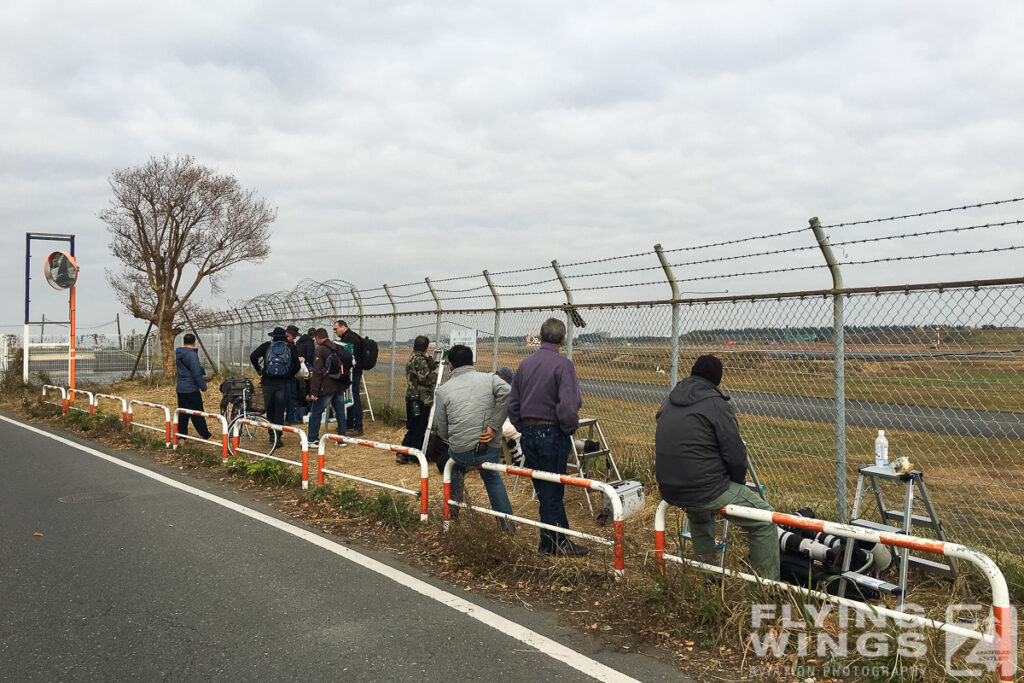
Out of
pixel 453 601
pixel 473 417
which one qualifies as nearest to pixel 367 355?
pixel 473 417

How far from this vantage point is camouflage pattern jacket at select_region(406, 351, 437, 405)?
32.1 feet

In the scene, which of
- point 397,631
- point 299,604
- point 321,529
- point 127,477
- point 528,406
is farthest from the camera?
point 127,477

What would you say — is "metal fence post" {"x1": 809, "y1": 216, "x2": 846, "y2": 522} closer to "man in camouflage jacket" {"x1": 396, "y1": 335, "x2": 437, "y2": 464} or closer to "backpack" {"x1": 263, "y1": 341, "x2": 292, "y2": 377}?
"man in camouflage jacket" {"x1": 396, "y1": 335, "x2": 437, "y2": 464}

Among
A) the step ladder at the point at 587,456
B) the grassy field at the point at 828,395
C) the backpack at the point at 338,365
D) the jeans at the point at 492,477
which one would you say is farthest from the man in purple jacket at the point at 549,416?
the backpack at the point at 338,365

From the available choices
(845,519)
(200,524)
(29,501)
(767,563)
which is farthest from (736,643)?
(29,501)

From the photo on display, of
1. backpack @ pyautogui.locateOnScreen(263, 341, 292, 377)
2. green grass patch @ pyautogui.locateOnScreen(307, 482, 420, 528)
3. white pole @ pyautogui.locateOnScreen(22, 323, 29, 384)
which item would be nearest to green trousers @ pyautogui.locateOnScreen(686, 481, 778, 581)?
green grass patch @ pyautogui.locateOnScreen(307, 482, 420, 528)

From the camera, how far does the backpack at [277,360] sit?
11141mm

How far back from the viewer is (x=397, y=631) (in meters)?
4.34

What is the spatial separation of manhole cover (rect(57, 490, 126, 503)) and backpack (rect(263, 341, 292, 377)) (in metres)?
3.35

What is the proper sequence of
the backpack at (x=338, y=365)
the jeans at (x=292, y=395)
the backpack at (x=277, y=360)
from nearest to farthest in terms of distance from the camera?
the backpack at (x=338, y=365) → the backpack at (x=277, y=360) → the jeans at (x=292, y=395)

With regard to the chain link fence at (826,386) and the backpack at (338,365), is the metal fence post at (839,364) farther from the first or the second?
the backpack at (338,365)

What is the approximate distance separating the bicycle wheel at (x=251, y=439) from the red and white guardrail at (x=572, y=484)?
4832 mm

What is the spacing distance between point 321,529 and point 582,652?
3472 millimetres

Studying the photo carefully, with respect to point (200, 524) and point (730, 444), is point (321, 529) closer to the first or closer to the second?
point (200, 524)
